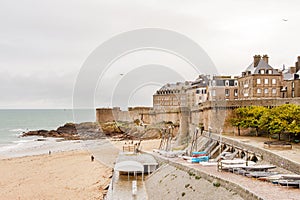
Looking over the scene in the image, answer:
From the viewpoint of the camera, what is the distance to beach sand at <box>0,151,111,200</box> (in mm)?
24391

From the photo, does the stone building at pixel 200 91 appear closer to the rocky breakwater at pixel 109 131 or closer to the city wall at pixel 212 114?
the city wall at pixel 212 114

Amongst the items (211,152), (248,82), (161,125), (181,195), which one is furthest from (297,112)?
(161,125)

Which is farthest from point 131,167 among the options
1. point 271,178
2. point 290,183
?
point 290,183

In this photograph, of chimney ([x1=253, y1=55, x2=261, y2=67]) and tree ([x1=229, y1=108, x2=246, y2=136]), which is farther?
chimney ([x1=253, y1=55, x2=261, y2=67])

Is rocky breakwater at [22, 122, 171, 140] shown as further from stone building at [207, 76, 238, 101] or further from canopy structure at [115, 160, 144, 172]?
canopy structure at [115, 160, 144, 172]

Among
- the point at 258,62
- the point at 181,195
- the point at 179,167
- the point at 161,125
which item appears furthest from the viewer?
the point at 161,125

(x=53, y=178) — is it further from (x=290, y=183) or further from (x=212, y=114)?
(x=290, y=183)

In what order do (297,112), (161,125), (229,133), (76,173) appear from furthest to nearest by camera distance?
(161,125) → (229,133) → (76,173) → (297,112)

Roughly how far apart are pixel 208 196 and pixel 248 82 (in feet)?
103

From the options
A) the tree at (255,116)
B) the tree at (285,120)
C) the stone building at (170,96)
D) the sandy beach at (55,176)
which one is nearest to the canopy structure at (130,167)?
the sandy beach at (55,176)

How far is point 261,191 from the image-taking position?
43.7ft

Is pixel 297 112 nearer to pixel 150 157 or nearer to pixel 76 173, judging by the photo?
pixel 150 157

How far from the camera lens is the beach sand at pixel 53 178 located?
24.4 metres

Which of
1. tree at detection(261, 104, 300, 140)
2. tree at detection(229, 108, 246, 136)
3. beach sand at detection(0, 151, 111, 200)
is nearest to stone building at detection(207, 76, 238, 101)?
tree at detection(229, 108, 246, 136)
